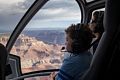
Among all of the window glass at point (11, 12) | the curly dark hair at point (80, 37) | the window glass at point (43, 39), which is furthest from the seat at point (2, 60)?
the window glass at point (11, 12)

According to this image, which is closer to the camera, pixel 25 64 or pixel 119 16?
pixel 119 16

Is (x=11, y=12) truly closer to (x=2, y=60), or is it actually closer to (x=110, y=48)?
(x=2, y=60)

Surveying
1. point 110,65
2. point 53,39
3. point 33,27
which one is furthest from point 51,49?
point 110,65

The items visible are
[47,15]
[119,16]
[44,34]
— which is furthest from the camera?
[47,15]

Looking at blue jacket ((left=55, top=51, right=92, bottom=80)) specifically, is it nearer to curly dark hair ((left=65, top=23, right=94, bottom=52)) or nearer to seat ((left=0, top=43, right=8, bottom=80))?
curly dark hair ((left=65, top=23, right=94, bottom=52))

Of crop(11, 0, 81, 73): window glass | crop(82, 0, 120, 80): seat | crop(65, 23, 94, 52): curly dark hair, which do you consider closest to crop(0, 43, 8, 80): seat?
crop(65, 23, 94, 52): curly dark hair

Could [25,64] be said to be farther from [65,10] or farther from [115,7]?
[115,7]

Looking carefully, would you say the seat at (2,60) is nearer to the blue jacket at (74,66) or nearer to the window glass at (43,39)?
the blue jacket at (74,66)
